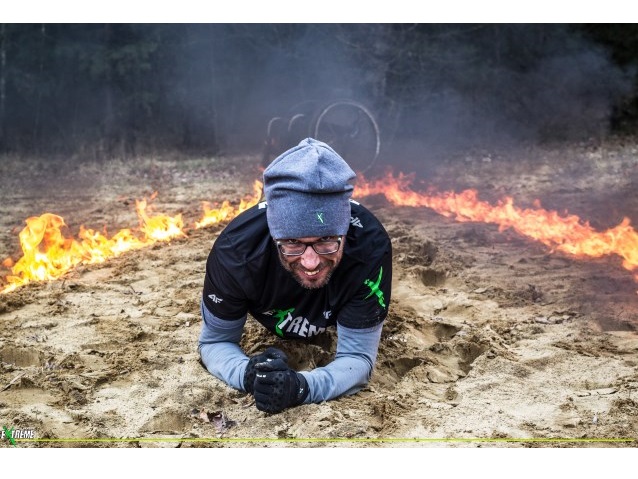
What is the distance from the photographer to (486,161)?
924 cm

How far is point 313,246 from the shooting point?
295 cm

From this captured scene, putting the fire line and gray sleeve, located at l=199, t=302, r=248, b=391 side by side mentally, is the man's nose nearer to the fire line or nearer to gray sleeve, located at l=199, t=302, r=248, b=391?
gray sleeve, located at l=199, t=302, r=248, b=391

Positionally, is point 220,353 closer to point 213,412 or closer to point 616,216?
point 213,412

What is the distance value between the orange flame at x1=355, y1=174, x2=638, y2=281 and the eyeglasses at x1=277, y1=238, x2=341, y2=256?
2.88 m

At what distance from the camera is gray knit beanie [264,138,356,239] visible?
112 inches

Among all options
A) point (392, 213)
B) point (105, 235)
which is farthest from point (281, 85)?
point (105, 235)

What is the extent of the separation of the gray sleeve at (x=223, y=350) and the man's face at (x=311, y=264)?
51 centimetres

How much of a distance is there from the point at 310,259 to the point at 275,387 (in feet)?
1.90

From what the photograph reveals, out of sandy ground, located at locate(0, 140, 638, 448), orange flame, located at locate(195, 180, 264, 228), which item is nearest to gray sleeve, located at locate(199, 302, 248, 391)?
sandy ground, located at locate(0, 140, 638, 448)

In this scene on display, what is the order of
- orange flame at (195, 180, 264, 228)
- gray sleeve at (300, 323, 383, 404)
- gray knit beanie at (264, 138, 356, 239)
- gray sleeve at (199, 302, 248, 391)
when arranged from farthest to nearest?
orange flame at (195, 180, 264, 228)
gray sleeve at (199, 302, 248, 391)
gray sleeve at (300, 323, 383, 404)
gray knit beanie at (264, 138, 356, 239)

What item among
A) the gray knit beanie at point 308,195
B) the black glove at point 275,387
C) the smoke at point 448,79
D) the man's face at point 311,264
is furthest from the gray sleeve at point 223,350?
the smoke at point 448,79

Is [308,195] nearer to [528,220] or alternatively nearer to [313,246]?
[313,246]

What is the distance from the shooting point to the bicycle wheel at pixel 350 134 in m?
8.27

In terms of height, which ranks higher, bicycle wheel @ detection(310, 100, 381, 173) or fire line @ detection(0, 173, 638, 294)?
bicycle wheel @ detection(310, 100, 381, 173)
